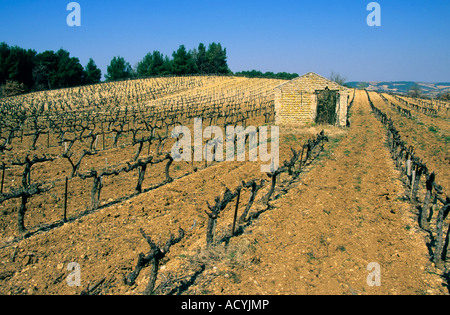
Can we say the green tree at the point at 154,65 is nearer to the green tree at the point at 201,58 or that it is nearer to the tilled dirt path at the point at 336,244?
the green tree at the point at 201,58

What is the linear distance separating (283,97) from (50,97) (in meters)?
54.2

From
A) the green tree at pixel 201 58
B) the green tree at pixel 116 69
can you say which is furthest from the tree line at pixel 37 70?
the green tree at pixel 201 58

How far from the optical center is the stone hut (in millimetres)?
21844

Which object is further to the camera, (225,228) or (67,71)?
(67,71)

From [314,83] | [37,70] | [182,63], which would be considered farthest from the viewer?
[182,63]

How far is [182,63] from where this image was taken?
284ft

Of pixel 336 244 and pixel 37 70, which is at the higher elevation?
pixel 37 70

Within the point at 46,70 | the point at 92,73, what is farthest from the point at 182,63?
the point at 46,70

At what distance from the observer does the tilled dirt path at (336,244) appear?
543cm

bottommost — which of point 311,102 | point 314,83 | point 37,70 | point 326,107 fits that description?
point 326,107

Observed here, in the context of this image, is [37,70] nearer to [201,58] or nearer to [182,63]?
[182,63]

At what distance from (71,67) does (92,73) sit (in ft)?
22.6

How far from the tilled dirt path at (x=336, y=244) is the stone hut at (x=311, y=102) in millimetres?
12000
